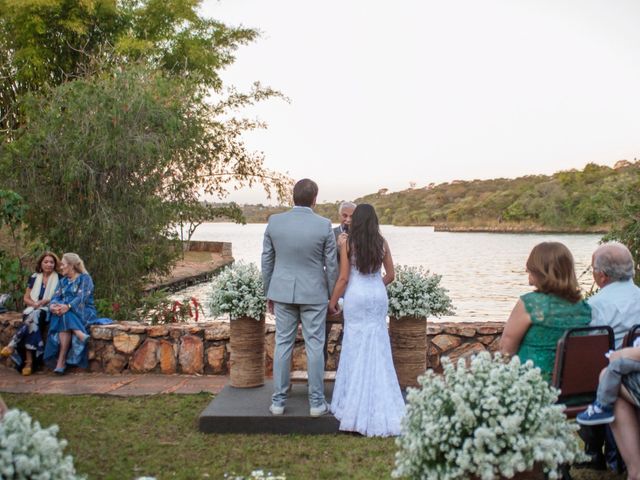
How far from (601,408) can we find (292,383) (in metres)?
2.89

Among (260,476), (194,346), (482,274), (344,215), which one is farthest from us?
(482,274)

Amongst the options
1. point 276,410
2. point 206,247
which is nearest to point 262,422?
point 276,410

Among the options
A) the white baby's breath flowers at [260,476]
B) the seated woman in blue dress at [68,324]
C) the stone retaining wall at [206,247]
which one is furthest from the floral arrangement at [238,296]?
the stone retaining wall at [206,247]

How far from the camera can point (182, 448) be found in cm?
450

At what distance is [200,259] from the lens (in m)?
31.5

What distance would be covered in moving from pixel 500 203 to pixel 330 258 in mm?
73923

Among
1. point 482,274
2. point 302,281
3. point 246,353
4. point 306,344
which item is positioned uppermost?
point 302,281

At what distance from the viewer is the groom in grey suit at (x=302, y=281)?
4.73 meters

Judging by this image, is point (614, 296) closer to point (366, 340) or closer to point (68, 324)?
point (366, 340)

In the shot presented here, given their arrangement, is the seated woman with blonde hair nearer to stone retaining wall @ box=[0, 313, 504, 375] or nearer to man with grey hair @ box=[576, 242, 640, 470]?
man with grey hair @ box=[576, 242, 640, 470]

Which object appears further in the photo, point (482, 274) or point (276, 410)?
point (482, 274)

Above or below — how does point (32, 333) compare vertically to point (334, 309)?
below

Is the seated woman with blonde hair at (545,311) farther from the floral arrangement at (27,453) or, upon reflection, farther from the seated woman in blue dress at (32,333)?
the seated woman in blue dress at (32,333)

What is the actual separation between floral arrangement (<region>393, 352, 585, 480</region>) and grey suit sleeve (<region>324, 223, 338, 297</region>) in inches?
84.6
